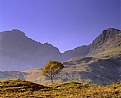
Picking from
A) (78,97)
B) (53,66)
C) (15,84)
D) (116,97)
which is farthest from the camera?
(53,66)

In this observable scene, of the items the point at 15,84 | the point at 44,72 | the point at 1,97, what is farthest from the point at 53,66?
the point at 1,97

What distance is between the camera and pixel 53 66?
166750 millimetres

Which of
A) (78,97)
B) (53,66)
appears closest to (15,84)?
(78,97)

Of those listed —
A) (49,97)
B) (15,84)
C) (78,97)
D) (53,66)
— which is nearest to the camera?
(78,97)

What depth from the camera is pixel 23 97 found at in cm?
3466

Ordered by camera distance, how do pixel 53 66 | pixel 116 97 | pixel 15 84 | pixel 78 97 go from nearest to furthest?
pixel 116 97
pixel 78 97
pixel 15 84
pixel 53 66

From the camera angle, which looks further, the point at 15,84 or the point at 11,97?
the point at 15,84

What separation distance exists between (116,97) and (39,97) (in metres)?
10.8

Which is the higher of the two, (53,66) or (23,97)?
(53,66)

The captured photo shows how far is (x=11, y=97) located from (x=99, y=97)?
40.0 feet

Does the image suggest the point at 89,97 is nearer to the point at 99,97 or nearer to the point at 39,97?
the point at 99,97

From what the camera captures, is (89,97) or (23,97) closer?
(89,97)

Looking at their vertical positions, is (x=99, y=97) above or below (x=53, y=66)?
below

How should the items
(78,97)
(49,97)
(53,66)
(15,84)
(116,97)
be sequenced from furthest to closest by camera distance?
(53,66) < (15,84) < (49,97) < (78,97) < (116,97)
